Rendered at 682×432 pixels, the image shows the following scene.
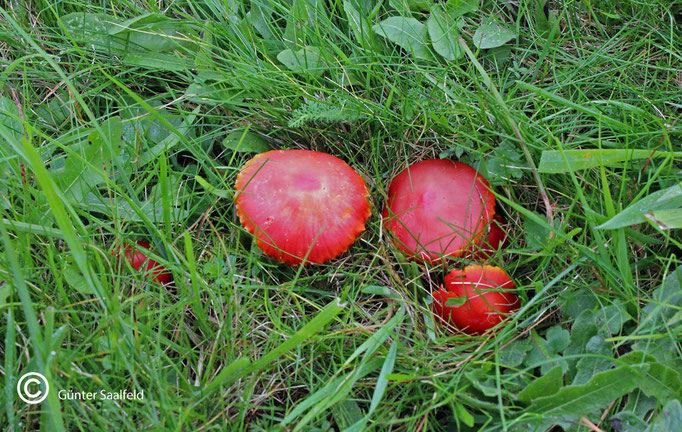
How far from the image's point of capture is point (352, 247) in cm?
229

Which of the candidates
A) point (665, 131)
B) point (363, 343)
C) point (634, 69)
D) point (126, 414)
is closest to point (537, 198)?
point (665, 131)

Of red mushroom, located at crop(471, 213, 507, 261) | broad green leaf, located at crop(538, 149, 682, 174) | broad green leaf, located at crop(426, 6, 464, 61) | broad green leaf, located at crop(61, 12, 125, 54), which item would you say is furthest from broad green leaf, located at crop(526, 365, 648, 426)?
broad green leaf, located at crop(61, 12, 125, 54)

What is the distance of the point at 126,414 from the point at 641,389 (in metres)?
1.54

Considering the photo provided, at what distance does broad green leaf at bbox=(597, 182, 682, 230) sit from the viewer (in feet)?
6.14

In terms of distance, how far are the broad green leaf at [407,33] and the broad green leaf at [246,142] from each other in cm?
72

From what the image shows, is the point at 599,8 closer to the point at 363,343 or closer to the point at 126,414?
the point at 363,343

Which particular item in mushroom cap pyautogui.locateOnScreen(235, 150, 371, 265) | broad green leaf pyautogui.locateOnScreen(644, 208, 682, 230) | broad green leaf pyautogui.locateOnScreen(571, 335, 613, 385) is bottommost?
broad green leaf pyautogui.locateOnScreen(571, 335, 613, 385)

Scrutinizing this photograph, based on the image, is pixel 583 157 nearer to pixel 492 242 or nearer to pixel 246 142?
pixel 492 242

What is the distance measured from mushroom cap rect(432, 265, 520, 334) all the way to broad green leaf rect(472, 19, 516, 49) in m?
1.09

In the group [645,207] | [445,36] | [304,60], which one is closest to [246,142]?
[304,60]

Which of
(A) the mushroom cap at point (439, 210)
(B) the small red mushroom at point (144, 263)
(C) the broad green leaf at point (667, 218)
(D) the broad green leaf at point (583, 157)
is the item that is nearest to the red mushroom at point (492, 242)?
(A) the mushroom cap at point (439, 210)

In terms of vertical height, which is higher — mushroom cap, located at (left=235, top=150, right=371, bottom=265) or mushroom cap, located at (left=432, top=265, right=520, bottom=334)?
mushroom cap, located at (left=235, top=150, right=371, bottom=265)

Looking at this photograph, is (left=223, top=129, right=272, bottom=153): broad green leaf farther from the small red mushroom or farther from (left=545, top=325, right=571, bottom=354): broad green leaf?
(left=545, top=325, right=571, bottom=354): broad green leaf

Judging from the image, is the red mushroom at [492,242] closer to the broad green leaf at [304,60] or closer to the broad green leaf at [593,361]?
the broad green leaf at [593,361]
